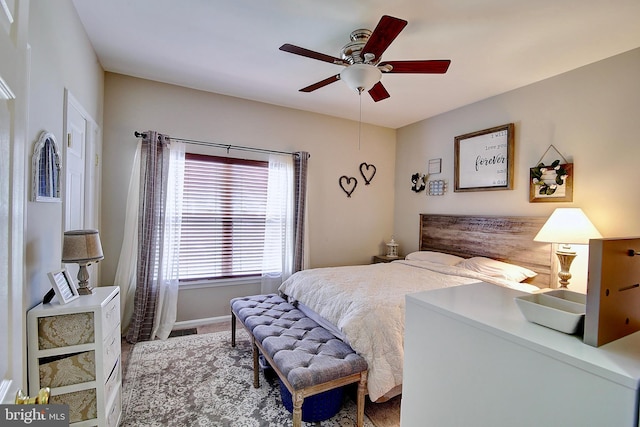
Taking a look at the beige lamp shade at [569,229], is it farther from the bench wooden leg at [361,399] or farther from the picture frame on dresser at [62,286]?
the picture frame on dresser at [62,286]

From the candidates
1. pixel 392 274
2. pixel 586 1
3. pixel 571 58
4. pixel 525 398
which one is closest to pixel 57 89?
pixel 525 398

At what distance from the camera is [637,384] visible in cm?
55

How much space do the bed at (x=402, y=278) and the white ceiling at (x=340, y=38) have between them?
60.0 inches

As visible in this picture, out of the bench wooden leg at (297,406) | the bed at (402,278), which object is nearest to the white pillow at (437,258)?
the bed at (402,278)

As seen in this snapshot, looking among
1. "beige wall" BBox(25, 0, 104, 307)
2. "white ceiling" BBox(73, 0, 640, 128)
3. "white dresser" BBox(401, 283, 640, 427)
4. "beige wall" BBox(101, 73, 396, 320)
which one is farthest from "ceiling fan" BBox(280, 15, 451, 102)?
Answer: "beige wall" BBox(101, 73, 396, 320)

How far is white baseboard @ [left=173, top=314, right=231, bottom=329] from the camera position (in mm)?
3256

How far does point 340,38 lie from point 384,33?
0.73 metres

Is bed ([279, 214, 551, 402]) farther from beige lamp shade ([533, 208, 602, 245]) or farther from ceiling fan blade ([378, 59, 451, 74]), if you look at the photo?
ceiling fan blade ([378, 59, 451, 74])

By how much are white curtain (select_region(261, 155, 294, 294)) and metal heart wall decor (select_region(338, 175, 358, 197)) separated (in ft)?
2.87

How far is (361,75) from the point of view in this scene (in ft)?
6.60

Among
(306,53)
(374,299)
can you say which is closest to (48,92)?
(306,53)

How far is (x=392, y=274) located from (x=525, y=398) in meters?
2.31

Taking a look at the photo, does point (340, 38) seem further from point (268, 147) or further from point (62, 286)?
point (62, 286)

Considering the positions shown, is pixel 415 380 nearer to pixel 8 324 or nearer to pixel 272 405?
pixel 8 324
